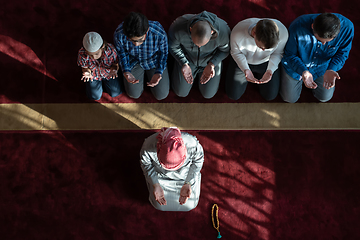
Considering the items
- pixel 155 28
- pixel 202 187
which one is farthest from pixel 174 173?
pixel 155 28

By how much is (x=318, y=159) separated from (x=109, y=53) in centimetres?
242

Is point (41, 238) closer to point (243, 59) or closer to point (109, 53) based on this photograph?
point (109, 53)

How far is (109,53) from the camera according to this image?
8.31ft

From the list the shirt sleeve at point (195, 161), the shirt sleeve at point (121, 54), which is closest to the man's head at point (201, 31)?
the shirt sleeve at point (121, 54)

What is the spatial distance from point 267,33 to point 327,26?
0.49m

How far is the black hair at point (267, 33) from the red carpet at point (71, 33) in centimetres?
95

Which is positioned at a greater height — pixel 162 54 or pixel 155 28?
pixel 155 28

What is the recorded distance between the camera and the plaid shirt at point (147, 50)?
2.49m

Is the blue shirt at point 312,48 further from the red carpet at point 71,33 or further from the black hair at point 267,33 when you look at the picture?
the red carpet at point 71,33

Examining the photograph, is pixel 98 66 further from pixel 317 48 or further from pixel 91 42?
pixel 317 48

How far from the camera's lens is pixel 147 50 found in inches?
103

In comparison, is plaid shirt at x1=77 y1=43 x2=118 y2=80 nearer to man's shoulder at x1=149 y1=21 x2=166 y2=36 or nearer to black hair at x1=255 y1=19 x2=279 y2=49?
man's shoulder at x1=149 y1=21 x2=166 y2=36

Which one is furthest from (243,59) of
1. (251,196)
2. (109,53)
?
(251,196)

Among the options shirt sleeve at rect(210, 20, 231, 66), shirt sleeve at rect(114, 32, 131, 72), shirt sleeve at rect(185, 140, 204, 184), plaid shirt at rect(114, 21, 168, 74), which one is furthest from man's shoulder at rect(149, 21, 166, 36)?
shirt sleeve at rect(185, 140, 204, 184)
